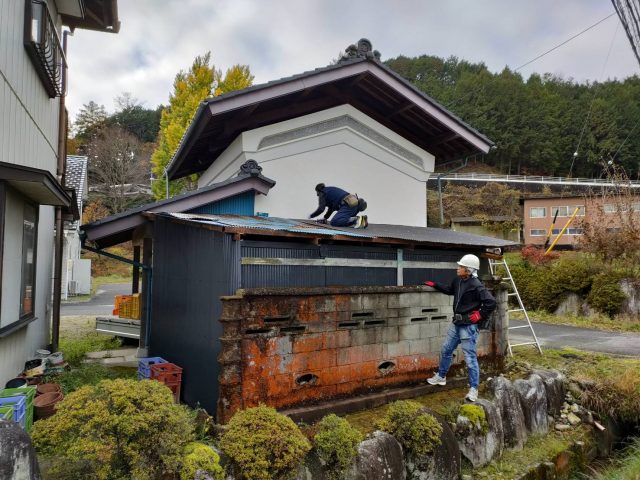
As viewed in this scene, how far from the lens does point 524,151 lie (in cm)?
5531

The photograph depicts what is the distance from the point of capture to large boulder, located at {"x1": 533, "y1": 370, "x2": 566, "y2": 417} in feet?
23.2

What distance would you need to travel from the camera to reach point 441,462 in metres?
5.07

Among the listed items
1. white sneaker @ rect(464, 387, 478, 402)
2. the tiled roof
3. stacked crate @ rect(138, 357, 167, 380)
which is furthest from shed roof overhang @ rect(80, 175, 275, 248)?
the tiled roof

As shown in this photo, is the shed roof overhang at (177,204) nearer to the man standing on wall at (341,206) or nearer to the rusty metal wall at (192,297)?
the rusty metal wall at (192,297)

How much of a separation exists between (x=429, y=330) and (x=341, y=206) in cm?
294

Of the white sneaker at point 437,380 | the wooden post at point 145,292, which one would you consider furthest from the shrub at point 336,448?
the wooden post at point 145,292

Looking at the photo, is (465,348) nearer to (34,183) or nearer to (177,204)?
(177,204)

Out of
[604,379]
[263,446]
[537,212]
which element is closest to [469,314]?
[604,379]

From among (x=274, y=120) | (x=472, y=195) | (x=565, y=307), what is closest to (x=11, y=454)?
(x=274, y=120)

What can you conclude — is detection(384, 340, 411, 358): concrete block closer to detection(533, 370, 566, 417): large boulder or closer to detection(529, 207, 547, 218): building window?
detection(533, 370, 566, 417): large boulder

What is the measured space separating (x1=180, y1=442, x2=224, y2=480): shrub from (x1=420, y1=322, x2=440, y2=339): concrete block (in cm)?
463

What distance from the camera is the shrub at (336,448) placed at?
431cm

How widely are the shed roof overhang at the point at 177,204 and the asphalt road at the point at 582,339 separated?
344 inches

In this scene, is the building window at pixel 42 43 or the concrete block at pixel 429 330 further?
the concrete block at pixel 429 330
